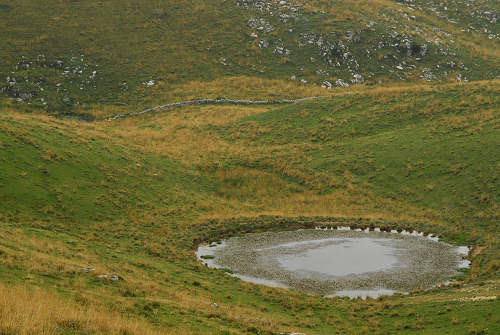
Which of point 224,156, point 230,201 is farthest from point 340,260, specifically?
point 224,156

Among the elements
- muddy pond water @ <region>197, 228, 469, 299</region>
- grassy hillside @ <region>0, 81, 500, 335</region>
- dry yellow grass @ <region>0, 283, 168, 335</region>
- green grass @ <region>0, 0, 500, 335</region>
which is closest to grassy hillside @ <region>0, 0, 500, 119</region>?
green grass @ <region>0, 0, 500, 335</region>

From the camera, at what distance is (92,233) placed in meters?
38.8

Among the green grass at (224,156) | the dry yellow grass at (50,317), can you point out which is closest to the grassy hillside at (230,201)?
the dry yellow grass at (50,317)

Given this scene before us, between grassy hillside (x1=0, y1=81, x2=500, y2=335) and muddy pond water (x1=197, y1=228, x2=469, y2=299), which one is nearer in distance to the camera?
grassy hillside (x1=0, y1=81, x2=500, y2=335)

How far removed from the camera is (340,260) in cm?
3819

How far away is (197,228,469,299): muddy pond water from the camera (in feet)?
111

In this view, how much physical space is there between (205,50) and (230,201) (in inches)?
2386

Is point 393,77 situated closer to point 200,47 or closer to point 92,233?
point 200,47

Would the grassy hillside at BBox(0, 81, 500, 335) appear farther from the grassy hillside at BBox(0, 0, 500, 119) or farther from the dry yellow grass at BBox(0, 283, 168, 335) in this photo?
the grassy hillside at BBox(0, 0, 500, 119)

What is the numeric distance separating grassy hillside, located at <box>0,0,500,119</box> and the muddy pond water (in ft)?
169

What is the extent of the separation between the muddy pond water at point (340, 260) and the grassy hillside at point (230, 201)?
1892 mm

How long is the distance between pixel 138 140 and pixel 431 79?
206 ft

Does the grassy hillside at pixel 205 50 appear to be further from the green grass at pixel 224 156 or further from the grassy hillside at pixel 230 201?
the grassy hillside at pixel 230 201

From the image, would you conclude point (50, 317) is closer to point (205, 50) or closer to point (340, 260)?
point (340, 260)
